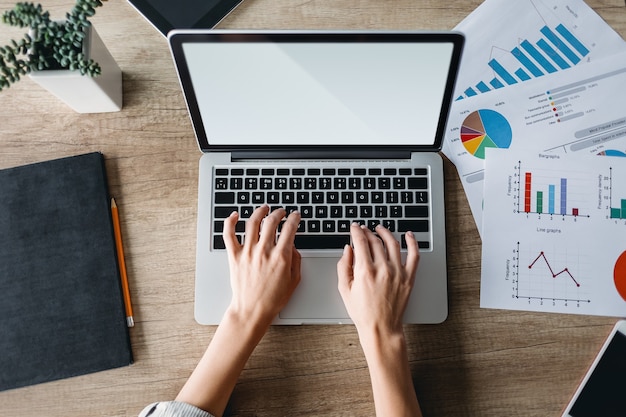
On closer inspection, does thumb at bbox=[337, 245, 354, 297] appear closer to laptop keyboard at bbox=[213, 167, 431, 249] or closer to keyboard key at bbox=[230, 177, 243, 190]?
laptop keyboard at bbox=[213, 167, 431, 249]

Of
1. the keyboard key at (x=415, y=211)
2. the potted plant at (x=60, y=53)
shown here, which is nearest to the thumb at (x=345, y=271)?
the keyboard key at (x=415, y=211)

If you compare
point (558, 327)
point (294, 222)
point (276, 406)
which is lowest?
point (276, 406)

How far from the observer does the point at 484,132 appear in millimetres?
864

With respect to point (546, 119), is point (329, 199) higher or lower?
lower

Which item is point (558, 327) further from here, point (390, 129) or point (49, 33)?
point (49, 33)

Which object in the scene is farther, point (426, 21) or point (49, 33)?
point (426, 21)

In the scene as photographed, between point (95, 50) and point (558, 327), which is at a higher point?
point (95, 50)

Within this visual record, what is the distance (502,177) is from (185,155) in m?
0.51

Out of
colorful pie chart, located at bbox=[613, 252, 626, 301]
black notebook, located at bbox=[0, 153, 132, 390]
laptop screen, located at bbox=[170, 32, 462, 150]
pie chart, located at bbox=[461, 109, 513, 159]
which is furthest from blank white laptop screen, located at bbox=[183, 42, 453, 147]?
colorful pie chart, located at bbox=[613, 252, 626, 301]

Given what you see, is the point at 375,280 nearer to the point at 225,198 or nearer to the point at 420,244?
the point at 420,244

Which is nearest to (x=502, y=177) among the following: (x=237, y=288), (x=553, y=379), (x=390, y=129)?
(x=390, y=129)

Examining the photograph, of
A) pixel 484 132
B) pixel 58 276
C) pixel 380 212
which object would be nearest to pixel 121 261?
pixel 58 276

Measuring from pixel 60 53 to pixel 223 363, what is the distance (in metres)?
0.48

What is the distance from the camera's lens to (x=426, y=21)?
2.93 feet
